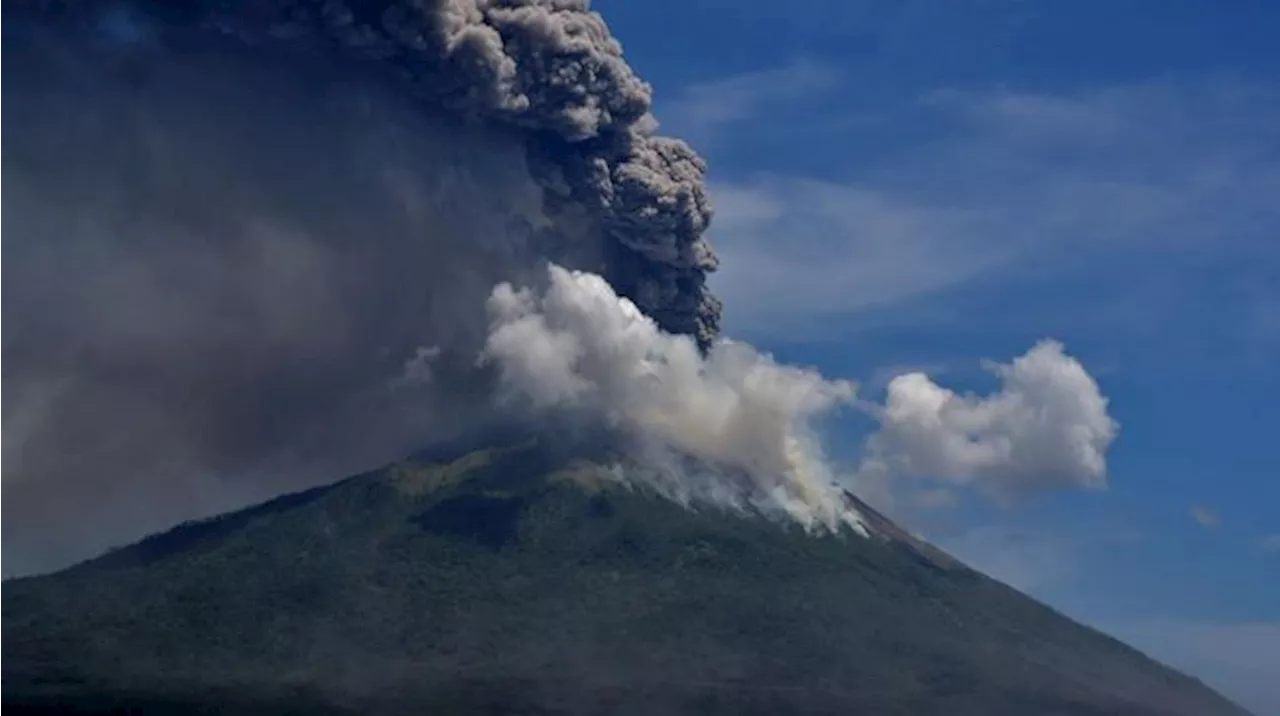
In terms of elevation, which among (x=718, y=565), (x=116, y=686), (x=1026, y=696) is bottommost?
(x=116, y=686)

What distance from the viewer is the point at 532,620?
106812 millimetres

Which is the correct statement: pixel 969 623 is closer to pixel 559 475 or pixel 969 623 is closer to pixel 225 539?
pixel 559 475

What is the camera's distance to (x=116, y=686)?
9131 cm

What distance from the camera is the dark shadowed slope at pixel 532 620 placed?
309ft

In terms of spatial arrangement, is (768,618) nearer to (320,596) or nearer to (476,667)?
(476,667)

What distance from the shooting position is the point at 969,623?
117875mm

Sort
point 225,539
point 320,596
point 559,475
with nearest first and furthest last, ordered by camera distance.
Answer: point 320,596, point 225,539, point 559,475

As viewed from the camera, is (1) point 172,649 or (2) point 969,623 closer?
(1) point 172,649

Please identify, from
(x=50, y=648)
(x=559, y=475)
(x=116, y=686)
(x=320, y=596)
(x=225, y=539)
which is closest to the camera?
(x=116, y=686)

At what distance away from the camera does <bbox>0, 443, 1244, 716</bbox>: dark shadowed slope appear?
94.2 m

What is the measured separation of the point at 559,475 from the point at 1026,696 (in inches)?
1434

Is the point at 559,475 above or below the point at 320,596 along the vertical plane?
above

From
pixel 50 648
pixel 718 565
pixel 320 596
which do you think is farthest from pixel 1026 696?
pixel 50 648

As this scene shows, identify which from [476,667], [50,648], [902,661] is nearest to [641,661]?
[476,667]
